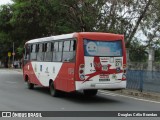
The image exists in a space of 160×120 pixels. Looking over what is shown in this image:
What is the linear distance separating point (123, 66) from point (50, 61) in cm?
381

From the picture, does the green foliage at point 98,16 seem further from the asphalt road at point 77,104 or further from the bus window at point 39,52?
the asphalt road at point 77,104

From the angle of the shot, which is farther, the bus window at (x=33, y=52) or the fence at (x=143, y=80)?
the bus window at (x=33, y=52)

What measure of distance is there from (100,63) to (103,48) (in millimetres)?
640

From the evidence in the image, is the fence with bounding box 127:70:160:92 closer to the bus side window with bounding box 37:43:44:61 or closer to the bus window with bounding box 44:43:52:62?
the bus window with bounding box 44:43:52:62

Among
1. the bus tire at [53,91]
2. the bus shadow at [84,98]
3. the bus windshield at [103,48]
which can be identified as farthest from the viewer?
the bus tire at [53,91]

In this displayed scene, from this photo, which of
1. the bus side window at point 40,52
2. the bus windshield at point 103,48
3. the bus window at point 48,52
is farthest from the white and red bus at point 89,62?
the bus side window at point 40,52

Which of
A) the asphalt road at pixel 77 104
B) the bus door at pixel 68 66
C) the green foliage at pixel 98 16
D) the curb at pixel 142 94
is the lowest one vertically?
the asphalt road at pixel 77 104

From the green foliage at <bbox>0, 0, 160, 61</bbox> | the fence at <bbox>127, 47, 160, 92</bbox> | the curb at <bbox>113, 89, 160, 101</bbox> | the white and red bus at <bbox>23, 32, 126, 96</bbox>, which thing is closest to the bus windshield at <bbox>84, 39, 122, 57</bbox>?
the white and red bus at <bbox>23, 32, 126, 96</bbox>

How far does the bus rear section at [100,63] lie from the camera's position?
53.1 ft

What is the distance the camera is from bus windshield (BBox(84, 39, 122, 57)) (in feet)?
53.9

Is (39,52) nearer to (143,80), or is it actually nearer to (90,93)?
(90,93)

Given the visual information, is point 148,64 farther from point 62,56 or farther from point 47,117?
point 47,117

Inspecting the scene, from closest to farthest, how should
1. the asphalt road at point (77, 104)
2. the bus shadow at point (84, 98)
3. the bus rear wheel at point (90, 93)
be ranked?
1. the asphalt road at point (77, 104)
2. the bus shadow at point (84, 98)
3. the bus rear wheel at point (90, 93)

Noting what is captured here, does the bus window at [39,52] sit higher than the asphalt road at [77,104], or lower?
higher
